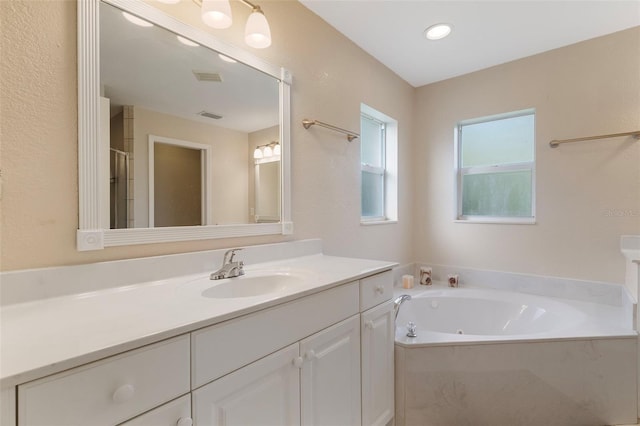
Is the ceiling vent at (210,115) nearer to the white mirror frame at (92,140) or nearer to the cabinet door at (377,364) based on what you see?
the white mirror frame at (92,140)

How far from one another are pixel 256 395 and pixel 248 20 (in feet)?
5.00

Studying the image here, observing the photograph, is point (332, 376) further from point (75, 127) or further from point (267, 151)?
point (75, 127)

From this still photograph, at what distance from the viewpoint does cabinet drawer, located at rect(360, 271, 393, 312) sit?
1.34 m

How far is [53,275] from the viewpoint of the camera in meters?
0.91

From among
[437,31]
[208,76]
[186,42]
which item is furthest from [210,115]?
[437,31]

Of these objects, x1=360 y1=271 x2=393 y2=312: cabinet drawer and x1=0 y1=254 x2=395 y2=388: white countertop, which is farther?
x1=360 y1=271 x2=393 y2=312: cabinet drawer

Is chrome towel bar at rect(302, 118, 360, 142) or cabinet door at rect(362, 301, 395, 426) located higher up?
chrome towel bar at rect(302, 118, 360, 142)

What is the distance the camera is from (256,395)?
0.89 metres

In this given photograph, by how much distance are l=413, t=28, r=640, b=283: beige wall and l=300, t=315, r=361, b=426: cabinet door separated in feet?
6.00

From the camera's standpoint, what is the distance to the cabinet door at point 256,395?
779mm

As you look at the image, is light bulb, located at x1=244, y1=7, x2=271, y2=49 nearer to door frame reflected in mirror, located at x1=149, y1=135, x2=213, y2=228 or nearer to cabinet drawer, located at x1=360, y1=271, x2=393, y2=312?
door frame reflected in mirror, located at x1=149, y1=135, x2=213, y2=228

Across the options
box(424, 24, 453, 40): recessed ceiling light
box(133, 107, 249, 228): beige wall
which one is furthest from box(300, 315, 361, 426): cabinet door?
box(424, 24, 453, 40): recessed ceiling light

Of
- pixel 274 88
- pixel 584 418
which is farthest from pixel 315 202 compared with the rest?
pixel 584 418

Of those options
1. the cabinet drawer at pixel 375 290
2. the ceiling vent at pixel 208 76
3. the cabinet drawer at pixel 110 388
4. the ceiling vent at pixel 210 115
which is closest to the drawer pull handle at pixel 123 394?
the cabinet drawer at pixel 110 388
